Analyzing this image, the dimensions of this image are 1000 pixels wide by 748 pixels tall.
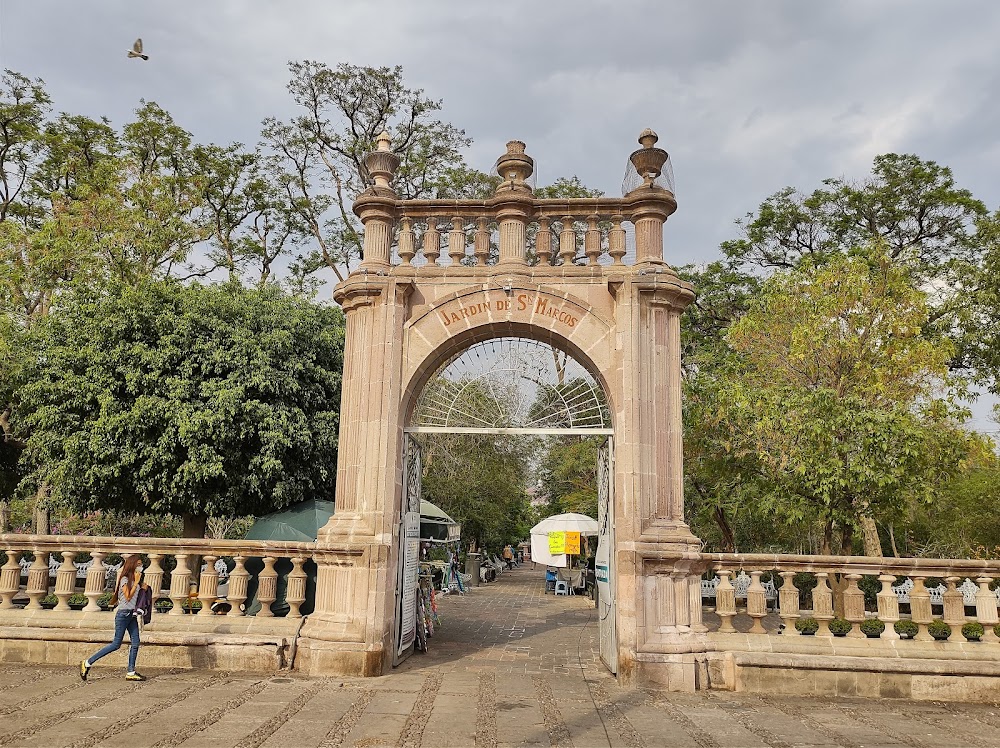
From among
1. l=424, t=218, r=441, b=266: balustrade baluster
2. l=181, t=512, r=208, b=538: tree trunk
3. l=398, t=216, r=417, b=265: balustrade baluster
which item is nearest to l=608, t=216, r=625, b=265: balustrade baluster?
l=424, t=218, r=441, b=266: balustrade baluster

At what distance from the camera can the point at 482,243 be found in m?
8.62

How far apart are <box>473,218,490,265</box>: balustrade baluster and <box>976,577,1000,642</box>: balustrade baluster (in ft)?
21.1

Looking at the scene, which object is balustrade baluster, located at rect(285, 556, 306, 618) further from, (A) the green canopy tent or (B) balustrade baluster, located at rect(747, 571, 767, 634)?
(B) balustrade baluster, located at rect(747, 571, 767, 634)

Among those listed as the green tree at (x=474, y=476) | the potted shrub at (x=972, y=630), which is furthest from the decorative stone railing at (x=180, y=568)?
the green tree at (x=474, y=476)

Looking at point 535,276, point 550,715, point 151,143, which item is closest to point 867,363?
point 535,276


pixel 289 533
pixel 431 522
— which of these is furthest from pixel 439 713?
pixel 431 522

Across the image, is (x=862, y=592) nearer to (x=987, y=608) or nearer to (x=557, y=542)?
(x=987, y=608)

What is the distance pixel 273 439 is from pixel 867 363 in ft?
32.0

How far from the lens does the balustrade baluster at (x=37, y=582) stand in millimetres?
8164

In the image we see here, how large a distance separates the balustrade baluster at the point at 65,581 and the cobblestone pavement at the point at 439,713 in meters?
0.76

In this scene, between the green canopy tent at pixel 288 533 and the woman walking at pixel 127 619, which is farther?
the green canopy tent at pixel 288 533

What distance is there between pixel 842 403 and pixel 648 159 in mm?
4880

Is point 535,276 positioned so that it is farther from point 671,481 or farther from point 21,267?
point 21,267

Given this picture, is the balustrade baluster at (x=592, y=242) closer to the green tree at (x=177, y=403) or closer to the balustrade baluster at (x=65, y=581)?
the green tree at (x=177, y=403)
